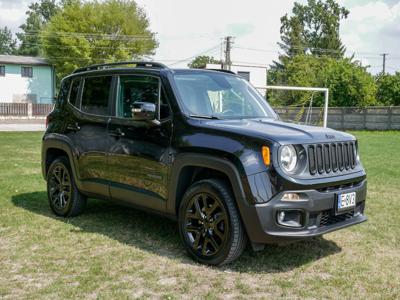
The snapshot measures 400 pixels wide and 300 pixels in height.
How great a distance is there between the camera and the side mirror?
17.1 ft

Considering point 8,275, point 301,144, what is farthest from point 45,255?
point 301,144

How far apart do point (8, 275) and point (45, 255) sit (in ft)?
1.99

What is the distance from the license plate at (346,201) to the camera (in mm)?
4816

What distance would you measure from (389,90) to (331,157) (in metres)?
39.3

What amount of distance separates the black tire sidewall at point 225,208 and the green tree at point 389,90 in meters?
38.9

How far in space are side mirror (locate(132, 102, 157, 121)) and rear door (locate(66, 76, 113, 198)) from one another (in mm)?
793

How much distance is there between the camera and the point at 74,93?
268 inches

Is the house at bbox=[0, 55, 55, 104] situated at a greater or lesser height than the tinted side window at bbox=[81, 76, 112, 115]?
greater

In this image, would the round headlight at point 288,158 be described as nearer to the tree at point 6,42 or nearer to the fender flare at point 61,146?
the fender flare at point 61,146

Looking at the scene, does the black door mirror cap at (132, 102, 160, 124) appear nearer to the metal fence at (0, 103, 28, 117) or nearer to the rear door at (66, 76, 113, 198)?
the rear door at (66, 76, 113, 198)

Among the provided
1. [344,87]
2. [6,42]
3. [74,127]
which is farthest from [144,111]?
[6,42]

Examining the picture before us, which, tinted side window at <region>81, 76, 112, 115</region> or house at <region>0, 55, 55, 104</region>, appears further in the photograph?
house at <region>0, 55, 55, 104</region>

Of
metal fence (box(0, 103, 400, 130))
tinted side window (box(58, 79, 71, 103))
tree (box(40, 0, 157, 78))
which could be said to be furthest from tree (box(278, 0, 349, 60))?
tinted side window (box(58, 79, 71, 103))

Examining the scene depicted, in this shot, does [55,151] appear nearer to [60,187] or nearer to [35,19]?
[60,187]
